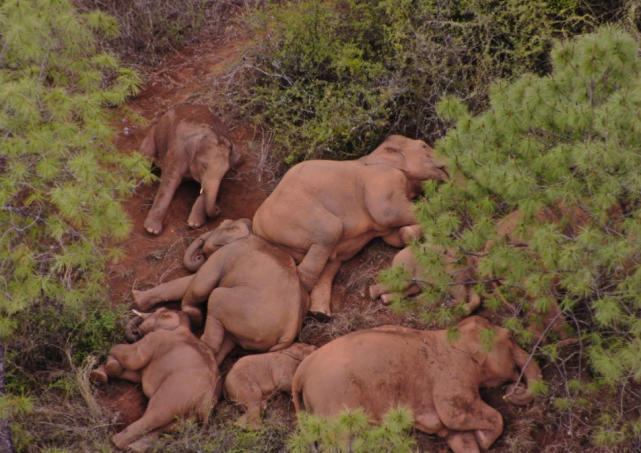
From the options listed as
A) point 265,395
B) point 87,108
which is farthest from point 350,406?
point 87,108

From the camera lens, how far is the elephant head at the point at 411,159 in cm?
636

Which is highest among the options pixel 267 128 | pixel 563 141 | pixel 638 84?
pixel 638 84

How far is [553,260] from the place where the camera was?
430 centimetres

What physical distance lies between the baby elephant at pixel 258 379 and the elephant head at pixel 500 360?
111cm

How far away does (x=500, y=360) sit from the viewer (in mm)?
5242

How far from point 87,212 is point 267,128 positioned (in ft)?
9.24

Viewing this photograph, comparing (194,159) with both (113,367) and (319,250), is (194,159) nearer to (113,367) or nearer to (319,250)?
(319,250)

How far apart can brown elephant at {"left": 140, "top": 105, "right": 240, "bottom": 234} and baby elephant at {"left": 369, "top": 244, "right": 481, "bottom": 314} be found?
163 cm

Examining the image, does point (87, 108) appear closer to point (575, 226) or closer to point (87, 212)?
point (87, 212)

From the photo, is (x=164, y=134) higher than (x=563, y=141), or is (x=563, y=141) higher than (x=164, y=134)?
(x=563, y=141)

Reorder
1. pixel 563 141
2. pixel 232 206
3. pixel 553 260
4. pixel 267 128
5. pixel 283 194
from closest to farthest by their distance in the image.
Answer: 1. pixel 553 260
2. pixel 563 141
3. pixel 283 194
4. pixel 232 206
5. pixel 267 128

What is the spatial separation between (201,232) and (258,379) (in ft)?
5.61

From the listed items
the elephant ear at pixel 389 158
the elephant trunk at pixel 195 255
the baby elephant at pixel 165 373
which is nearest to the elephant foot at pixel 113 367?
the baby elephant at pixel 165 373

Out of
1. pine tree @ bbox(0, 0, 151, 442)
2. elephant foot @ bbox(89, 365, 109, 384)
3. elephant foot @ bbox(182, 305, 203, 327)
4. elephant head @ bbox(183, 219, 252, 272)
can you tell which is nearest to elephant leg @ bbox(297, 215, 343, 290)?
elephant head @ bbox(183, 219, 252, 272)
